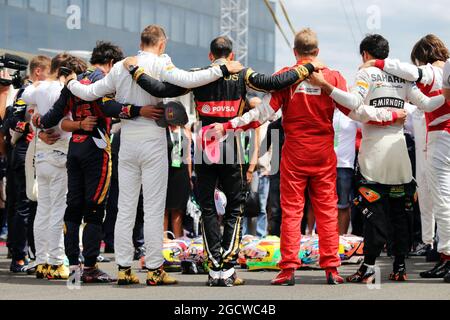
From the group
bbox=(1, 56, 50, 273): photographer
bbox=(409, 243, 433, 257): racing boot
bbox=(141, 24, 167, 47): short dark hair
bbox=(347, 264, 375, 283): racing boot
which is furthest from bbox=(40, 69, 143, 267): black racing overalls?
bbox=(409, 243, 433, 257): racing boot

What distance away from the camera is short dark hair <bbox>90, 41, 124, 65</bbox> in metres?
8.93

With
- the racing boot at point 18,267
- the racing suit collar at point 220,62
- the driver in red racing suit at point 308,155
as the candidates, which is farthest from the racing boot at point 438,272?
the racing boot at point 18,267

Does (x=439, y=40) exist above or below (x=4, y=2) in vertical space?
below

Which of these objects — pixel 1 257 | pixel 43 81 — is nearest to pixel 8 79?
pixel 43 81

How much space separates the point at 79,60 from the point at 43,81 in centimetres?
58

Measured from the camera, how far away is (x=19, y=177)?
10141mm

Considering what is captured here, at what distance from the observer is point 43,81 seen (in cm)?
955

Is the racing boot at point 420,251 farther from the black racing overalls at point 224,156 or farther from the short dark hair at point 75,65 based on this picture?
the short dark hair at point 75,65

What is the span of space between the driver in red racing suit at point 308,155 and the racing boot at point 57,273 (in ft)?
7.01

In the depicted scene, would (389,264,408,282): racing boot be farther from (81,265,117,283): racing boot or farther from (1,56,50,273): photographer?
(1,56,50,273): photographer

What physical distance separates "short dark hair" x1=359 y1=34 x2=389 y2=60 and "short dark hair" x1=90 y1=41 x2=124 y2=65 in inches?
90.6

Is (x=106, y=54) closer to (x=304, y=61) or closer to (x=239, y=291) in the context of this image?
(x=304, y=61)
